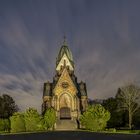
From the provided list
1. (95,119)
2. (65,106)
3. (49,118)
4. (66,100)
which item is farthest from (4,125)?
(95,119)

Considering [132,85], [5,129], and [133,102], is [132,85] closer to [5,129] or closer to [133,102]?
[133,102]

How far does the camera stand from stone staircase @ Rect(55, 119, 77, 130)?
85.6 metres

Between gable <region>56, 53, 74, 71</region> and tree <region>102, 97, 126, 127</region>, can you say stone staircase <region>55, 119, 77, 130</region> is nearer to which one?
tree <region>102, 97, 126, 127</region>

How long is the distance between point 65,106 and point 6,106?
22993mm

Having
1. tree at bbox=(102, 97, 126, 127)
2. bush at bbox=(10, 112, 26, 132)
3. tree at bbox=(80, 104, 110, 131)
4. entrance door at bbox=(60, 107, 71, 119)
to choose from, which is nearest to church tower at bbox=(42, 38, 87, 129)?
entrance door at bbox=(60, 107, 71, 119)

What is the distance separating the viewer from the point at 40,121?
76.1 m

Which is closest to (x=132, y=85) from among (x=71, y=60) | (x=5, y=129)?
(x=5, y=129)

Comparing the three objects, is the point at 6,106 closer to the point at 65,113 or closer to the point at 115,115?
the point at 65,113

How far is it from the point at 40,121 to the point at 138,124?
34.9m

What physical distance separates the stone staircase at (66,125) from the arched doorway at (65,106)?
603cm

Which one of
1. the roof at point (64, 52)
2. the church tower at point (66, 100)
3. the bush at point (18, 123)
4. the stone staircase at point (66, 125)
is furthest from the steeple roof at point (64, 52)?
the bush at point (18, 123)

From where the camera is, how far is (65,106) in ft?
311

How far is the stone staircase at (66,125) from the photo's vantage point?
85.6 metres

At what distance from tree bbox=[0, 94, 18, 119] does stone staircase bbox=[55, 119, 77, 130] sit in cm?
2387
